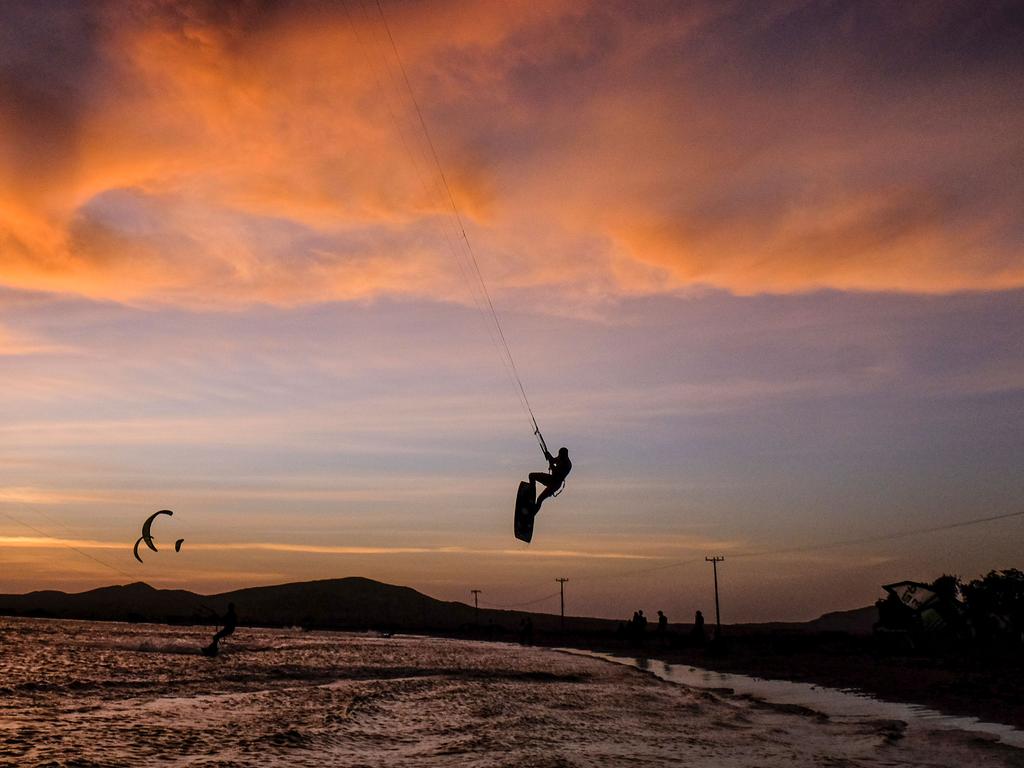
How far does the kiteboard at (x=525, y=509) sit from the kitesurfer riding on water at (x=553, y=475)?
0.63 feet

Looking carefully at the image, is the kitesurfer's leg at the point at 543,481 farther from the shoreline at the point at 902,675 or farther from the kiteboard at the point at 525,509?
the shoreline at the point at 902,675

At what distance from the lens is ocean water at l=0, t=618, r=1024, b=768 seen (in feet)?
46.4

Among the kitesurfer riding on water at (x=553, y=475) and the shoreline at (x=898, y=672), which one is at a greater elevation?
the kitesurfer riding on water at (x=553, y=475)

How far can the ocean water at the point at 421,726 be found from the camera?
14.1 meters

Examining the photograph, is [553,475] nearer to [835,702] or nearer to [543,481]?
[543,481]

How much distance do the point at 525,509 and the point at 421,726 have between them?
20.0 feet

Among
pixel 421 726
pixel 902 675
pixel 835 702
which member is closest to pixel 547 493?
pixel 421 726

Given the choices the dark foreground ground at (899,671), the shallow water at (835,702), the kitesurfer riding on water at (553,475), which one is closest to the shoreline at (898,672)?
the dark foreground ground at (899,671)

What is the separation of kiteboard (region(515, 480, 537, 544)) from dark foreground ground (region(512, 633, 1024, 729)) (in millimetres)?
12293

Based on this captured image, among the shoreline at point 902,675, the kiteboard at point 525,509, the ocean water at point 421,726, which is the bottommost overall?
the ocean water at point 421,726

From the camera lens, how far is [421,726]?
1842cm

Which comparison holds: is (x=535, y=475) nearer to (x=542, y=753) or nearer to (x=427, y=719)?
(x=427, y=719)

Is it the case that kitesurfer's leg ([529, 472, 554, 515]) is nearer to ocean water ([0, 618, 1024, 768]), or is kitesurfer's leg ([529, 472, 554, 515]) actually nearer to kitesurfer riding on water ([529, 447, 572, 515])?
kitesurfer riding on water ([529, 447, 572, 515])

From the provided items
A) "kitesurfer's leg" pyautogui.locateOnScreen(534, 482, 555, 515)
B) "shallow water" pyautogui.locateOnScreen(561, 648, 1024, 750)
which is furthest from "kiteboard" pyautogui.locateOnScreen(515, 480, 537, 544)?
"shallow water" pyautogui.locateOnScreen(561, 648, 1024, 750)
